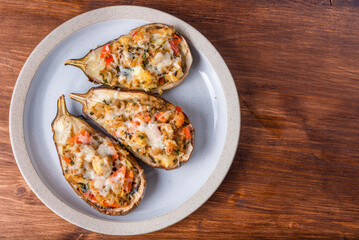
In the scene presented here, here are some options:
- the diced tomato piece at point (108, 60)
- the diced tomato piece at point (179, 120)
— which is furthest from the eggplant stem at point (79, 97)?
the diced tomato piece at point (179, 120)

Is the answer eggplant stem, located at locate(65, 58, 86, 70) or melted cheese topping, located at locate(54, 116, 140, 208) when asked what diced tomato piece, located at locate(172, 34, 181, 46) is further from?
melted cheese topping, located at locate(54, 116, 140, 208)

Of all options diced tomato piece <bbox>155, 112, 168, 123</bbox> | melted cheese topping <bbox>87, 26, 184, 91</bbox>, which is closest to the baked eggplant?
melted cheese topping <bbox>87, 26, 184, 91</bbox>

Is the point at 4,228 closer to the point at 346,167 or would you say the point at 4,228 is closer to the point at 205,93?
the point at 205,93

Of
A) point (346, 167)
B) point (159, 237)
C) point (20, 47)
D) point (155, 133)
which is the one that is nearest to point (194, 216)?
point (159, 237)

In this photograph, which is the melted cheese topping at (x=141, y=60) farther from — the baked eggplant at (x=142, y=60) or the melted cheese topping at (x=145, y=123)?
the melted cheese topping at (x=145, y=123)

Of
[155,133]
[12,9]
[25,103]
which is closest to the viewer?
[155,133]

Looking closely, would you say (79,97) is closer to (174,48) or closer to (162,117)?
(162,117)
